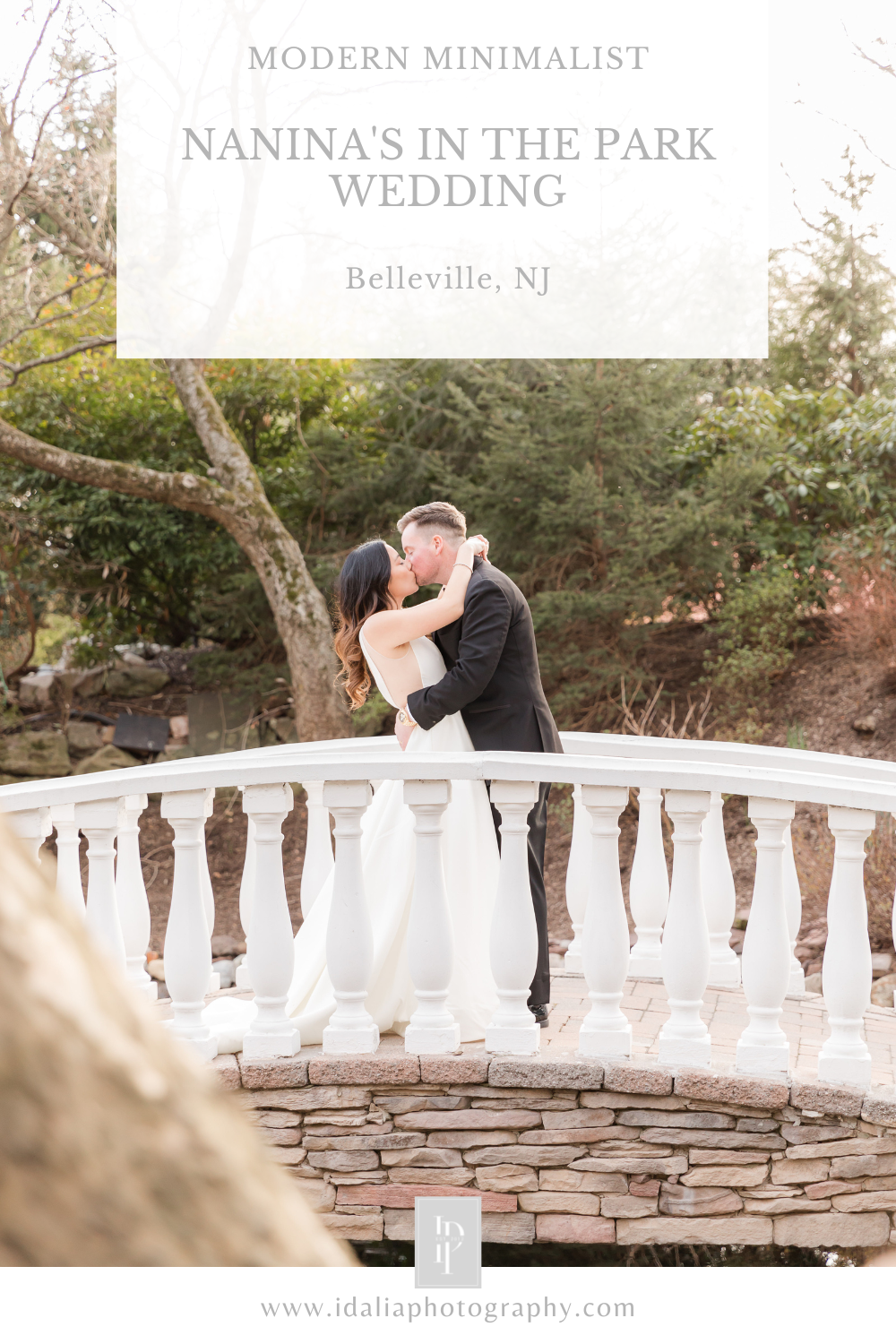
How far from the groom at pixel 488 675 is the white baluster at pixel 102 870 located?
99 cm

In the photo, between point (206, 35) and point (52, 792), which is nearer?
point (52, 792)

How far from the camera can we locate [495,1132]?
3270 mm

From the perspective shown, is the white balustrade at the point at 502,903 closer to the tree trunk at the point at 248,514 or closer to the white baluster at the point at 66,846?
the white baluster at the point at 66,846

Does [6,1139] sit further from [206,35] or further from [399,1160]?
[206,35]

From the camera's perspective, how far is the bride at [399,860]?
11.3 ft

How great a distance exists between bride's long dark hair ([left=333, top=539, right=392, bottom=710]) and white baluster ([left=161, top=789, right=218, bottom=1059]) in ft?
2.48

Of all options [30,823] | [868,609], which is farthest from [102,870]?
[868,609]

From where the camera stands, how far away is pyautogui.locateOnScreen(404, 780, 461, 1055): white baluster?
126 inches

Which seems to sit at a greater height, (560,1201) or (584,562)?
(584,562)

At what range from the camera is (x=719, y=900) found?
424 cm
